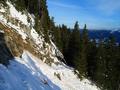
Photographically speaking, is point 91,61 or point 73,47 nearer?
point 91,61

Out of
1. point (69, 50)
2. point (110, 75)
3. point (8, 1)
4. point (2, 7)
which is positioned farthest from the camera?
point (69, 50)

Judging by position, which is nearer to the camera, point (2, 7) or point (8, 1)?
point (2, 7)

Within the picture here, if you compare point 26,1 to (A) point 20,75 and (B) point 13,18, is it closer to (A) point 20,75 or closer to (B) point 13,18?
(B) point 13,18

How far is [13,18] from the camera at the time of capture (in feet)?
A: 107

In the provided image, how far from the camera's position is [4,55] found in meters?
19.4

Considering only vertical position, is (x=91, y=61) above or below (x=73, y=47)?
below

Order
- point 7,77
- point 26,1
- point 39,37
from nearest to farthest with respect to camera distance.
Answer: point 7,77, point 39,37, point 26,1

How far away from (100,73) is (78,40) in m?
8.60

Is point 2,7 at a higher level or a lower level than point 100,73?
higher

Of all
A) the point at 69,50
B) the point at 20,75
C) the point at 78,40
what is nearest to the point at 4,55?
the point at 20,75

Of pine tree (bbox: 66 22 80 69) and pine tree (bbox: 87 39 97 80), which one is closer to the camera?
pine tree (bbox: 87 39 97 80)

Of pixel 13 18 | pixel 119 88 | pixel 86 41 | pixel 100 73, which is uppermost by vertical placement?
pixel 13 18

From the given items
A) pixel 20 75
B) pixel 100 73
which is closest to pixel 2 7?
pixel 20 75

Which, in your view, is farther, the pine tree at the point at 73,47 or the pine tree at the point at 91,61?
the pine tree at the point at 73,47
